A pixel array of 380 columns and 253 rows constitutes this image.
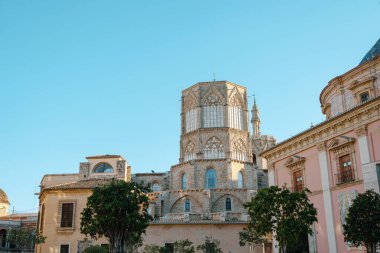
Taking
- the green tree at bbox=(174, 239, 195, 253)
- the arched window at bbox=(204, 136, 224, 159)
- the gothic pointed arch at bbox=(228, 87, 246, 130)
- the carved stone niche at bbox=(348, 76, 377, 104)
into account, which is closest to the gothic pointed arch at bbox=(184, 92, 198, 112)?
the gothic pointed arch at bbox=(228, 87, 246, 130)

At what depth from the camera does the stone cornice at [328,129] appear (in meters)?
22.8

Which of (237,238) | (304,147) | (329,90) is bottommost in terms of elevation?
(237,238)

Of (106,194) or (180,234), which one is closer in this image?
(106,194)

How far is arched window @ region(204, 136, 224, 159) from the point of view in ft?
A: 182

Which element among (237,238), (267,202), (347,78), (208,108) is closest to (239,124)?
(208,108)

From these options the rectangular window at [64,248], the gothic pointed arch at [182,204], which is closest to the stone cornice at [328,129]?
the rectangular window at [64,248]

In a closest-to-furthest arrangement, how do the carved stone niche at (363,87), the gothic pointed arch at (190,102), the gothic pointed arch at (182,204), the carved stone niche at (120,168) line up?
the carved stone niche at (363,87)
the carved stone niche at (120,168)
the gothic pointed arch at (182,204)
the gothic pointed arch at (190,102)

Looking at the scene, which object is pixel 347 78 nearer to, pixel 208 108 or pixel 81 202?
pixel 81 202

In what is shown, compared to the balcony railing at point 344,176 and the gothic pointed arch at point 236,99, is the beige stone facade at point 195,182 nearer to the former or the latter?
the gothic pointed arch at point 236,99

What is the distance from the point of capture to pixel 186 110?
2356 inches

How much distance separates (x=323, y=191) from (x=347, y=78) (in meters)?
7.92

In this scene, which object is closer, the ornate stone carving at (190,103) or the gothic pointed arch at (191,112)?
the gothic pointed arch at (191,112)

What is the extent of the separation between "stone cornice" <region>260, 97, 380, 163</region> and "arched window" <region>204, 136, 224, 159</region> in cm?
2443

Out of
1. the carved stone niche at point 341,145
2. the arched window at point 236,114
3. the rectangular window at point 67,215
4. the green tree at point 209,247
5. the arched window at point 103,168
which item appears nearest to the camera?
the carved stone niche at point 341,145
